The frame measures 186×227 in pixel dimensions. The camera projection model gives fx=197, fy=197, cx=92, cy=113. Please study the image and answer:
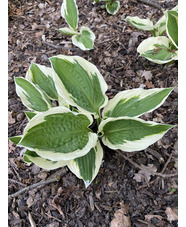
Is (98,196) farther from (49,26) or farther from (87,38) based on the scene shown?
(49,26)

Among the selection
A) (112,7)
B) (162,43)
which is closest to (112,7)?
(112,7)

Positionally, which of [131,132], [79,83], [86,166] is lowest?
[86,166]

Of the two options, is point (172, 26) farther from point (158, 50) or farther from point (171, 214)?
point (171, 214)

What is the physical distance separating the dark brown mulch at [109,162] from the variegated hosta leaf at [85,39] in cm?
13

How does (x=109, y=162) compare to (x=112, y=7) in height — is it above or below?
below

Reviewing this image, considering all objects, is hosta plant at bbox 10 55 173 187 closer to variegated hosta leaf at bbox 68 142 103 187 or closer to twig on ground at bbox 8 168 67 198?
variegated hosta leaf at bbox 68 142 103 187

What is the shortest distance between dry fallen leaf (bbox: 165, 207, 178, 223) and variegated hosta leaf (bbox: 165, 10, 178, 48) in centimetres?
96

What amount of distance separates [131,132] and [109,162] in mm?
329

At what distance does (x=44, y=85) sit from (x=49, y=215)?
2.43ft

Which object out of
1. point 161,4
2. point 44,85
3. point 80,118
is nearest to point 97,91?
point 80,118

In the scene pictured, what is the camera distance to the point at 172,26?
1251 millimetres

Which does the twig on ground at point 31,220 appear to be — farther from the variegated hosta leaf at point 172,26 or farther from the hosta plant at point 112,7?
the hosta plant at point 112,7

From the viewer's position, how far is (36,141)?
0.77 meters

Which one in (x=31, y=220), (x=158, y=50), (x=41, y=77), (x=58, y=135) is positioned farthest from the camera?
(x=158, y=50)
